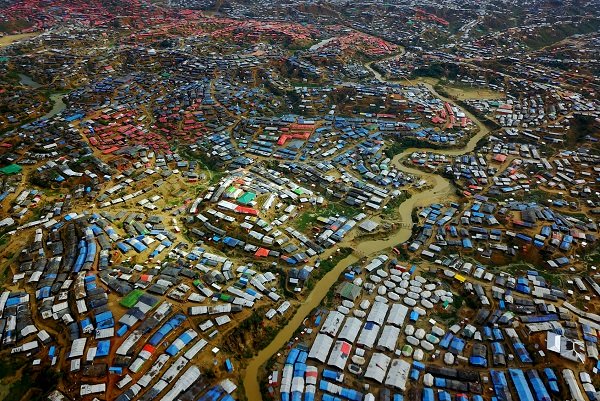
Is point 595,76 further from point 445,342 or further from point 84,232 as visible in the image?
point 84,232

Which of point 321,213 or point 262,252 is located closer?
point 262,252

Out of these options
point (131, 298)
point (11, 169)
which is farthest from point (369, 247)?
point (11, 169)

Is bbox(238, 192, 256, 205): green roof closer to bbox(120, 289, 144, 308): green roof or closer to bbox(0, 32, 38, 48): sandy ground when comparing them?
bbox(120, 289, 144, 308): green roof

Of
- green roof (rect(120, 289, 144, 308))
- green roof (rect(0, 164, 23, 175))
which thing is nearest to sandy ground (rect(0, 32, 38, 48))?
green roof (rect(0, 164, 23, 175))

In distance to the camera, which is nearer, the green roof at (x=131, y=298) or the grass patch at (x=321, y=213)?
the green roof at (x=131, y=298)

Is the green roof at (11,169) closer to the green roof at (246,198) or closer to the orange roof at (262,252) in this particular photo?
the green roof at (246,198)

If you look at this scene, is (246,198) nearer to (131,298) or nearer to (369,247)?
(369,247)

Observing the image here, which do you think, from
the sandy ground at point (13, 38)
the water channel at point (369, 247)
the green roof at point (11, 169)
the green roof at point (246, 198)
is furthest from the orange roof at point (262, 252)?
the sandy ground at point (13, 38)
